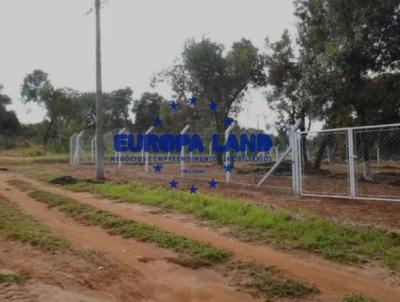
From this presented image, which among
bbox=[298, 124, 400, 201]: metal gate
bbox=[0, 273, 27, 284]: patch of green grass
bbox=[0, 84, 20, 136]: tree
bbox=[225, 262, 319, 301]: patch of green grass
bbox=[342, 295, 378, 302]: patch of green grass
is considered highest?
bbox=[0, 84, 20, 136]: tree

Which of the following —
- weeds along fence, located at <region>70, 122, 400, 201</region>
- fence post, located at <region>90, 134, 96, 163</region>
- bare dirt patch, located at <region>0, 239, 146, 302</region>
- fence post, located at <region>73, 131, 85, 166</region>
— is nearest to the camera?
bare dirt patch, located at <region>0, 239, 146, 302</region>

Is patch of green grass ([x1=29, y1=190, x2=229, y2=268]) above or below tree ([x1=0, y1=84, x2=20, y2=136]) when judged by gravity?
below

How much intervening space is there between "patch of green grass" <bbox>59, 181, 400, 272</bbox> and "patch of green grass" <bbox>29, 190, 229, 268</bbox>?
1.05 metres

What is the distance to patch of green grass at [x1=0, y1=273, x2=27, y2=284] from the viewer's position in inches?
176

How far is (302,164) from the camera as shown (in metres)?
13.0

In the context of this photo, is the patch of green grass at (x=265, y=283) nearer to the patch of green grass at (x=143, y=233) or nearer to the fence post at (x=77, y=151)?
the patch of green grass at (x=143, y=233)

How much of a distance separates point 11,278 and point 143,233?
2.50 m

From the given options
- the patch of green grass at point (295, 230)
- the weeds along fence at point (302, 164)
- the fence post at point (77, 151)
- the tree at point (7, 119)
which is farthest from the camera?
the tree at point (7, 119)

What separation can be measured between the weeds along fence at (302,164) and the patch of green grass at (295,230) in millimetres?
2399

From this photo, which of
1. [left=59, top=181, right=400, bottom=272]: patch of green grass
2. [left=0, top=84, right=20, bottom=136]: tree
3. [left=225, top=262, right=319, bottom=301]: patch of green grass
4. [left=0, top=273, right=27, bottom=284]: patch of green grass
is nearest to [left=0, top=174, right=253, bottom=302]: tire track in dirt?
[left=225, top=262, right=319, bottom=301]: patch of green grass

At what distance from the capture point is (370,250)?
5691 millimetres

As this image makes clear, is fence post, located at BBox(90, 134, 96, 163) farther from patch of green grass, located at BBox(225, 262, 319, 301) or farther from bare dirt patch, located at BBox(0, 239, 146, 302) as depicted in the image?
patch of green grass, located at BBox(225, 262, 319, 301)

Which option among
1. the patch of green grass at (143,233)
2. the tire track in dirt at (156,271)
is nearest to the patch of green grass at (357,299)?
the tire track in dirt at (156,271)

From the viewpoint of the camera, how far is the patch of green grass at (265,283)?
432 centimetres
